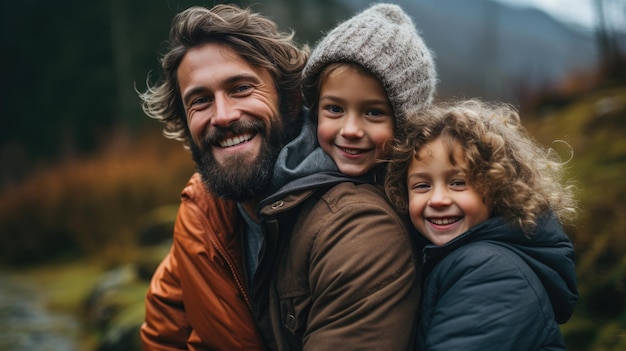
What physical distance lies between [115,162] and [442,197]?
8.31 meters

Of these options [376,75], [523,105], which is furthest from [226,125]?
[523,105]

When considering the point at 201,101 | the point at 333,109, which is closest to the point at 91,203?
the point at 201,101

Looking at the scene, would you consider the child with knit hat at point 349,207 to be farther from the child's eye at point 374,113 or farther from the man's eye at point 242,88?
the man's eye at point 242,88

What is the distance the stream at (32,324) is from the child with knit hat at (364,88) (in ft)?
13.8

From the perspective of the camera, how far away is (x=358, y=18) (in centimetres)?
232

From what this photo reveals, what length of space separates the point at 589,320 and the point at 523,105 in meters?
5.48

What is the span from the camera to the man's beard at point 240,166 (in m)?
2.34

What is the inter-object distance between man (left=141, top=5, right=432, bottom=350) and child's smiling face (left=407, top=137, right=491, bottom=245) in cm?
9

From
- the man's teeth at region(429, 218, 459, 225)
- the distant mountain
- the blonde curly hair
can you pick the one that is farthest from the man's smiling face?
the distant mountain

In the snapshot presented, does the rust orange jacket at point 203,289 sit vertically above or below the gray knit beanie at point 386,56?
below

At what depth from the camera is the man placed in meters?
1.77

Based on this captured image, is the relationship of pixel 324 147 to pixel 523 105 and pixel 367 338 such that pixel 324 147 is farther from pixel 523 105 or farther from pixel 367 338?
pixel 523 105

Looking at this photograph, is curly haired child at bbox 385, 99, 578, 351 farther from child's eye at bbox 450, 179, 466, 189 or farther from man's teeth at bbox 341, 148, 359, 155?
man's teeth at bbox 341, 148, 359, 155

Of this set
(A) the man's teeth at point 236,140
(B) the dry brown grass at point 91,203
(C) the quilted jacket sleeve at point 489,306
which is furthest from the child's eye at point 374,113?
(B) the dry brown grass at point 91,203
